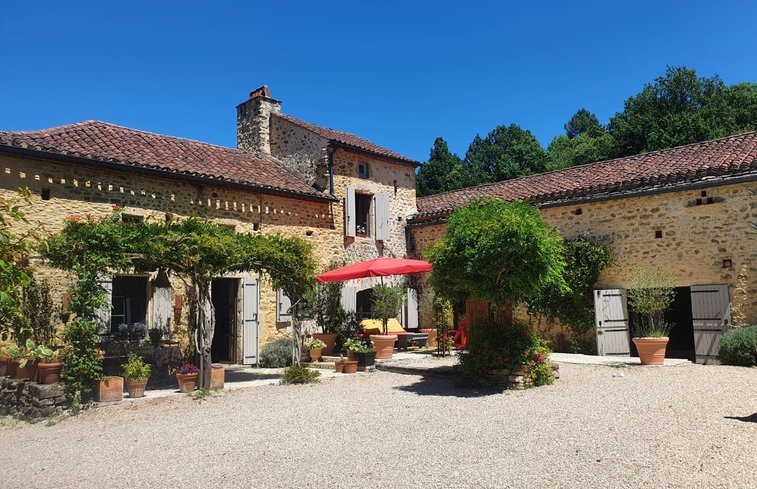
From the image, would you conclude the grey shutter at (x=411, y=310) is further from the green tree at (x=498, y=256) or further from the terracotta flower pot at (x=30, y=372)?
the terracotta flower pot at (x=30, y=372)

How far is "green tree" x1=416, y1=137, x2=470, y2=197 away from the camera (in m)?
31.4

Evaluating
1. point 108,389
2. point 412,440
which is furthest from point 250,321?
point 412,440

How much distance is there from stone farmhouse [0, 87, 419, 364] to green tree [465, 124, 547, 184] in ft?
51.4

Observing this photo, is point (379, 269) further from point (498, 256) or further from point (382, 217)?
point (382, 217)

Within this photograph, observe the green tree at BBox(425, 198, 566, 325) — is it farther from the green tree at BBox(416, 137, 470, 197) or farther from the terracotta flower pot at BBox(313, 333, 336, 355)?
the green tree at BBox(416, 137, 470, 197)

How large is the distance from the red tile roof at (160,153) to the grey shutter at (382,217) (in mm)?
1922

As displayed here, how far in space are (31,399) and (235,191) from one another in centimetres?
617

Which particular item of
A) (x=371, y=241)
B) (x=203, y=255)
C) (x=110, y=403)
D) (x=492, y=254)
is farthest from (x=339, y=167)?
(x=110, y=403)

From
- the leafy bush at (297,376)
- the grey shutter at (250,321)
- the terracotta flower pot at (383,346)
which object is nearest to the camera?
the leafy bush at (297,376)

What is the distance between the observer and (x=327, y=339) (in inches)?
499

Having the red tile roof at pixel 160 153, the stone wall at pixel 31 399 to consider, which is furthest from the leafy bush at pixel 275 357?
the stone wall at pixel 31 399

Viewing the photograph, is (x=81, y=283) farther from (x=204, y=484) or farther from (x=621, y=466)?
(x=621, y=466)

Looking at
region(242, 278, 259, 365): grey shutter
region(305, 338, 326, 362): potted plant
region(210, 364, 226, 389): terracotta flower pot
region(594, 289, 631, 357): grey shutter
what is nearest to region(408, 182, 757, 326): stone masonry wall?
region(594, 289, 631, 357): grey shutter

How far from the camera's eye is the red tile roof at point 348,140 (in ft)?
48.6
